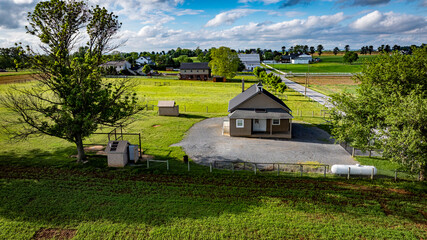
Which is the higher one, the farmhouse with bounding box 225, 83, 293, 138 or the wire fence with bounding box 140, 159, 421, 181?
the farmhouse with bounding box 225, 83, 293, 138

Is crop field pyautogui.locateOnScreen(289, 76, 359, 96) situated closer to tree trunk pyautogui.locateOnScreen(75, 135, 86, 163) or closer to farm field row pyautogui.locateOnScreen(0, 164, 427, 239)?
farm field row pyautogui.locateOnScreen(0, 164, 427, 239)

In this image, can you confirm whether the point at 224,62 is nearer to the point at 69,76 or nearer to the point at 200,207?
the point at 69,76

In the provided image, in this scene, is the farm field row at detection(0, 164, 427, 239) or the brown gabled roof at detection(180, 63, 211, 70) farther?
the brown gabled roof at detection(180, 63, 211, 70)

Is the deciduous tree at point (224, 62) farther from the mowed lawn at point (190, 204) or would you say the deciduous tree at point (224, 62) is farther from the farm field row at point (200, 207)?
the farm field row at point (200, 207)

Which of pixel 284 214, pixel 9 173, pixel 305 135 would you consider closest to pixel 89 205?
pixel 9 173

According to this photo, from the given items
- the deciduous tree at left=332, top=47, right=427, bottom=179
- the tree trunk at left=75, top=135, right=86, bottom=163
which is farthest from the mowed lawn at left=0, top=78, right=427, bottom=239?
the deciduous tree at left=332, top=47, right=427, bottom=179

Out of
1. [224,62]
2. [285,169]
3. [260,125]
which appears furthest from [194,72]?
[285,169]

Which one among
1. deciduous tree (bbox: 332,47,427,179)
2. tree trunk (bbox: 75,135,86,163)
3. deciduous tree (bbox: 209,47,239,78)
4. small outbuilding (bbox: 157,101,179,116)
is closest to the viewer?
deciduous tree (bbox: 332,47,427,179)
